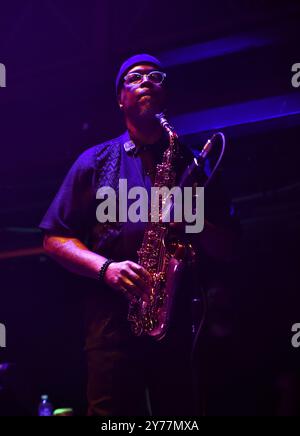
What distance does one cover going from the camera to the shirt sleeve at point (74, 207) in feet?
9.21

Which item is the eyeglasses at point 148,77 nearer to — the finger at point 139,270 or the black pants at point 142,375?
the finger at point 139,270

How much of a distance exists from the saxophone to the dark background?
1186 millimetres

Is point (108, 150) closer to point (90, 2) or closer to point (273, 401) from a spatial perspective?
point (90, 2)

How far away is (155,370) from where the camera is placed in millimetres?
2457

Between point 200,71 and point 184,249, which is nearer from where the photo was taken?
point 184,249

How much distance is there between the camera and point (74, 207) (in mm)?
2811

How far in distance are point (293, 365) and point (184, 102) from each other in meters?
2.30

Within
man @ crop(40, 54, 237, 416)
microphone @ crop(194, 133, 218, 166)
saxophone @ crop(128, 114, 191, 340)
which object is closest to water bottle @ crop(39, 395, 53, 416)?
man @ crop(40, 54, 237, 416)

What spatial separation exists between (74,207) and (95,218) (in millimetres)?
130

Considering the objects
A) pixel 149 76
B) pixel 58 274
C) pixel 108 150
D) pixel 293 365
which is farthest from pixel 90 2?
pixel 293 365

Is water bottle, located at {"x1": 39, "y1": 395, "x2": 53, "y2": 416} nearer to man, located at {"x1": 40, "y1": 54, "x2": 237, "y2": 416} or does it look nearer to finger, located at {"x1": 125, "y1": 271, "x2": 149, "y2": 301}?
man, located at {"x1": 40, "y1": 54, "x2": 237, "y2": 416}

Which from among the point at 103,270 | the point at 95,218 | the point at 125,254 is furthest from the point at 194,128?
the point at 103,270

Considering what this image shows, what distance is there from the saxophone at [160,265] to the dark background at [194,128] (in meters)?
1.19

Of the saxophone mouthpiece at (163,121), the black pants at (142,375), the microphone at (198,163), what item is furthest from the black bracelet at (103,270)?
the saxophone mouthpiece at (163,121)
